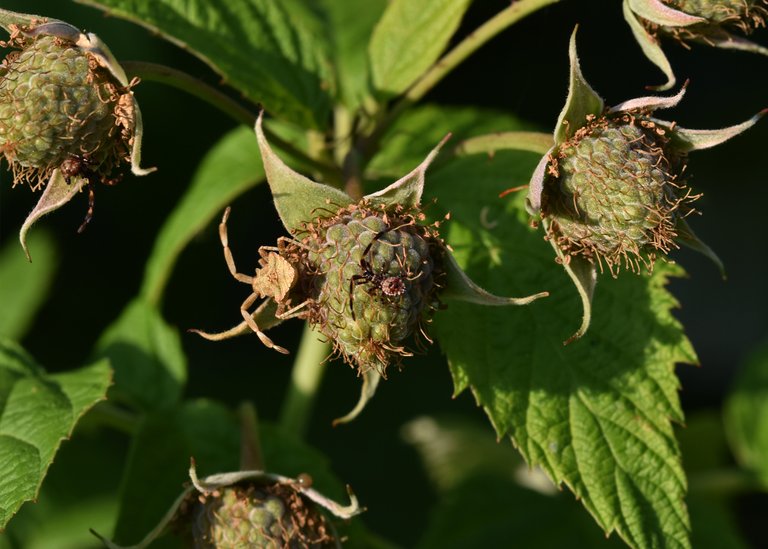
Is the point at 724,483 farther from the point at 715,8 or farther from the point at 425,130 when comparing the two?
the point at 715,8

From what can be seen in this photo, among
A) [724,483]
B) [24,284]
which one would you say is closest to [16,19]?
[24,284]

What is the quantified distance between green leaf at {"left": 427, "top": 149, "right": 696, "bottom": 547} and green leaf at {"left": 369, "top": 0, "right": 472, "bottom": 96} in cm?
39

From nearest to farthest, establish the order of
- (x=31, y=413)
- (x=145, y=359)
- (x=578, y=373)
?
(x=31, y=413) < (x=578, y=373) < (x=145, y=359)

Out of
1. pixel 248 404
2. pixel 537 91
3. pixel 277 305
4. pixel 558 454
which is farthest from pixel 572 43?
pixel 537 91

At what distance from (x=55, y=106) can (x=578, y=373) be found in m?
1.33

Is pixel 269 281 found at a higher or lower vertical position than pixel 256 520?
higher

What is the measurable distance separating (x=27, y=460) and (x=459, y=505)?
1553 mm

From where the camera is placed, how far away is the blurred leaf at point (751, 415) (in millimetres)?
3691

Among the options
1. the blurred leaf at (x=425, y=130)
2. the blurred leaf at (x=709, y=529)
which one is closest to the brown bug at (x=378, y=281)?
the blurred leaf at (x=425, y=130)

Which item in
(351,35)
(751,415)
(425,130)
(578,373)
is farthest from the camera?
(751,415)

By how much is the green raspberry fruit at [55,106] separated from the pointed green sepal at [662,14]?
1102 millimetres

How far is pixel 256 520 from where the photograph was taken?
2.07m

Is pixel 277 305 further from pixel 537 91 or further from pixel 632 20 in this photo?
pixel 537 91

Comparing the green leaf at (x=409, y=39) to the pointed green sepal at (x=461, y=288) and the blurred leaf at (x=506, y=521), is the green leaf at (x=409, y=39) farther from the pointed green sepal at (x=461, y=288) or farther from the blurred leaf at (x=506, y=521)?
the blurred leaf at (x=506, y=521)
